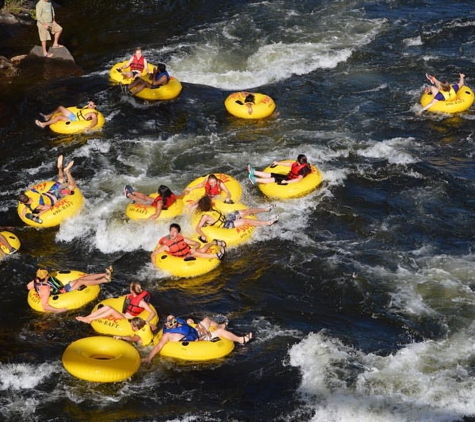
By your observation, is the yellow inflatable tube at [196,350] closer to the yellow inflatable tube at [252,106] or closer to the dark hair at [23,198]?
the dark hair at [23,198]

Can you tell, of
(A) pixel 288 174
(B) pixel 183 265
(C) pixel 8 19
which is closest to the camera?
(B) pixel 183 265

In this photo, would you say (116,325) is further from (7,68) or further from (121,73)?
(7,68)

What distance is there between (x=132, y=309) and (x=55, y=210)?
3966mm

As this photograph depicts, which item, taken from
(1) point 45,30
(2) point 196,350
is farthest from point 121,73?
(2) point 196,350

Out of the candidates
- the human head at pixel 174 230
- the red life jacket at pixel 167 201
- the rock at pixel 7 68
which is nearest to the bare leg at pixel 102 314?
the human head at pixel 174 230

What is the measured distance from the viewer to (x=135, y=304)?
12320 millimetres

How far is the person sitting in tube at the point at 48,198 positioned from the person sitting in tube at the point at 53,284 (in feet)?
7.73

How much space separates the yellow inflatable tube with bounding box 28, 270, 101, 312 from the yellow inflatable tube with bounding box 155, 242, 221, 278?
1316 mm

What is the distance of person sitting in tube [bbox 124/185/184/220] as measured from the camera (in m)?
14.9

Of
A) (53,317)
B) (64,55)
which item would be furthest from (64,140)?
(53,317)

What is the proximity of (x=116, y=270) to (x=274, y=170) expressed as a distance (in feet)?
14.3

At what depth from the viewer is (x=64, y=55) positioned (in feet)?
72.5

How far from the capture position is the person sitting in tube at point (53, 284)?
12812 mm

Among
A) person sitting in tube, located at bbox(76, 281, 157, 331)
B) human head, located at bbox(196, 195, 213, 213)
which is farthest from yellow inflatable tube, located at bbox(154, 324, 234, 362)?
human head, located at bbox(196, 195, 213, 213)
